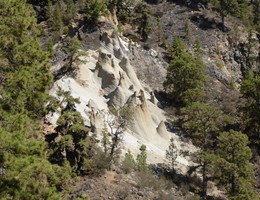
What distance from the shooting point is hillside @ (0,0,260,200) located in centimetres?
2108

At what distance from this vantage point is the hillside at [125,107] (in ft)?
69.2

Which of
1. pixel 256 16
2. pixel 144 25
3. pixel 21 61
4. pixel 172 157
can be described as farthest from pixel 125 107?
pixel 256 16

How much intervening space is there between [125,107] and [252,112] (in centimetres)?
2104

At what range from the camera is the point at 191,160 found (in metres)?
44.9

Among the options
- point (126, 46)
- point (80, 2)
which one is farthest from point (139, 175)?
point (80, 2)

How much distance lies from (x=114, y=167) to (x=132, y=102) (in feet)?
44.4

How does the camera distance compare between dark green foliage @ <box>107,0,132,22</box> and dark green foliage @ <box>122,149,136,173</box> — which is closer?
dark green foliage @ <box>122,149,136,173</box>

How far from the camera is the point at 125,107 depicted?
37.2m

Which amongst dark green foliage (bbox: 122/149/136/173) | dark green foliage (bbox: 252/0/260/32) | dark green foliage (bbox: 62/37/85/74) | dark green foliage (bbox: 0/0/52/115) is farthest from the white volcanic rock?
dark green foliage (bbox: 252/0/260/32)

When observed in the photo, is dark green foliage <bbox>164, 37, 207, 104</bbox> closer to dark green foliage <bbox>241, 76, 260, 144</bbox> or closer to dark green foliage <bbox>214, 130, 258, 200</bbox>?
dark green foliage <bbox>241, 76, 260, 144</bbox>

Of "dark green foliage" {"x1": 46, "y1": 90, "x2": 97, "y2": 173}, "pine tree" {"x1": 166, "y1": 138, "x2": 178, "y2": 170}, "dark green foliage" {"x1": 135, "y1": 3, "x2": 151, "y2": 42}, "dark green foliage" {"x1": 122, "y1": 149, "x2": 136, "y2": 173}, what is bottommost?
"pine tree" {"x1": 166, "y1": 138, "x2": 178, "y2": 170}

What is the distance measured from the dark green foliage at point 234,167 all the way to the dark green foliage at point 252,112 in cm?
1276

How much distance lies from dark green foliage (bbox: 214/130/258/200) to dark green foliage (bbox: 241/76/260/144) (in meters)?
12.8

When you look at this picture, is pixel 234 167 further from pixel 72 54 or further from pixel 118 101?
pixel 72 54
